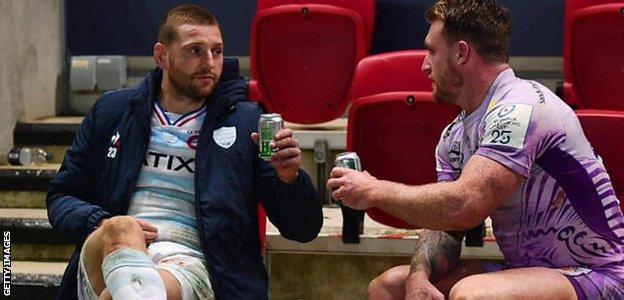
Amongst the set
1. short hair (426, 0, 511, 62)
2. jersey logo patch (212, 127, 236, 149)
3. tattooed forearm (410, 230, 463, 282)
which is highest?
short hair (426, 0, 511, 62)

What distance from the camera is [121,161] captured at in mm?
2240

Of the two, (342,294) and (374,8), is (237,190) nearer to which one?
(342,294)

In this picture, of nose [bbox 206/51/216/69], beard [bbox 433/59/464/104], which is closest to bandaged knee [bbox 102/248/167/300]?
nose [bbox 206/51/216/69]

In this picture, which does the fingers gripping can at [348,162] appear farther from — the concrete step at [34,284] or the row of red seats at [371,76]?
the concrete step at [34,284]

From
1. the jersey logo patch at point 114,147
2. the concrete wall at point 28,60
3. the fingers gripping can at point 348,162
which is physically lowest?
the concrete wall at point 28,60

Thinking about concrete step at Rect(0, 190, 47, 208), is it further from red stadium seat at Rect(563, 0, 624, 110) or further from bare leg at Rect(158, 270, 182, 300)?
red stadium seat at Rect(563, 0, 624, 110)

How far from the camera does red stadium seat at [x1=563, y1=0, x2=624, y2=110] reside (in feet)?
10.1

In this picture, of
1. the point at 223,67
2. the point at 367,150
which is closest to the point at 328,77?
the point at 367,150

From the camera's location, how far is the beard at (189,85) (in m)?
2.29

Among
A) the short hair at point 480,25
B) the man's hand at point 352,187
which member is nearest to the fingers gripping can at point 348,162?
the man's hand at point 352,187

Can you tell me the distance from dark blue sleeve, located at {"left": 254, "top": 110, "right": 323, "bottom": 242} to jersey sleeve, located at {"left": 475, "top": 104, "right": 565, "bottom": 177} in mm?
517

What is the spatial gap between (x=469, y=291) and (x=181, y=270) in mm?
664

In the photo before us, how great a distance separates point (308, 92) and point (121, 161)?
1172 mm

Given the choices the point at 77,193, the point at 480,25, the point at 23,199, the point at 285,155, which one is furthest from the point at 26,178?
the point at 480,25
